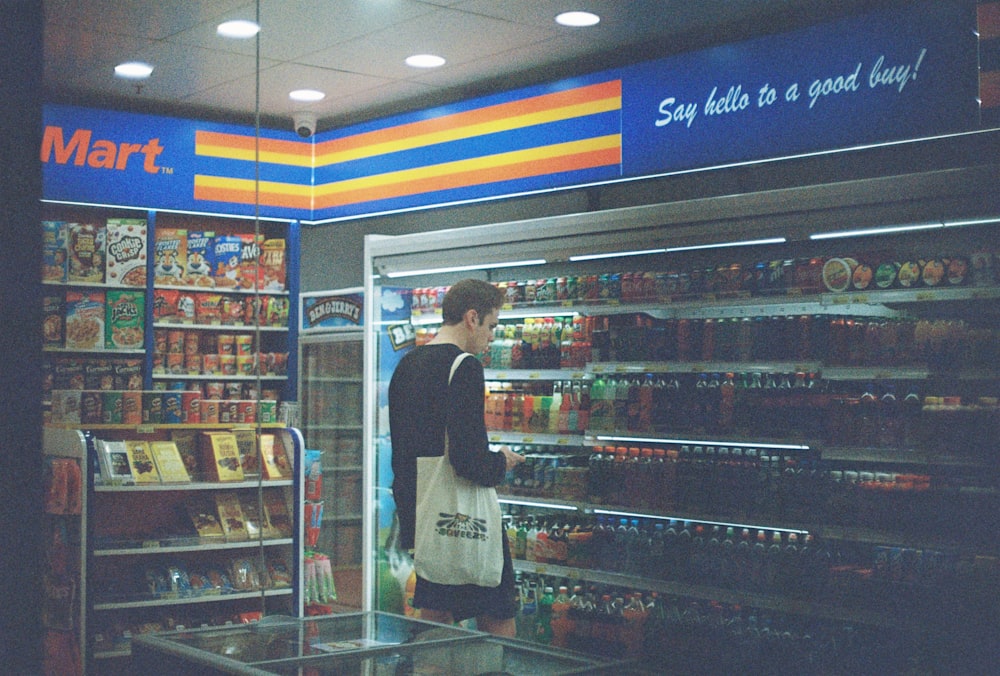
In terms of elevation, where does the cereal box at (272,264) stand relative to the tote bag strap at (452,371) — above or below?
above

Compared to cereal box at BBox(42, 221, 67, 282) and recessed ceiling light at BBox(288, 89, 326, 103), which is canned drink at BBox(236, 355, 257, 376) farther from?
recessed ceiling light at BBox(288, 89, 326, 103)

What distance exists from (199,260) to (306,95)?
56.3 inches

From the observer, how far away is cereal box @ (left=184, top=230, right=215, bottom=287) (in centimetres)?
787

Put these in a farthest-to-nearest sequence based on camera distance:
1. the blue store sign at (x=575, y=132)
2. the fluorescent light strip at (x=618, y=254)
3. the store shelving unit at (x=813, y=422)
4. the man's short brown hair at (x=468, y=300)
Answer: the fluorescent light strip at (x=618, y=254) → the blue store sign at (x=575, y=132) → the store shelving unit at (x=813, y=422) → the man's short brown hair at (x=468, y=300)

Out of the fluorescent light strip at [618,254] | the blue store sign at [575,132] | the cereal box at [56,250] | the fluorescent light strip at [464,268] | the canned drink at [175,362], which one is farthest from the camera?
the canned drink at [175,362]

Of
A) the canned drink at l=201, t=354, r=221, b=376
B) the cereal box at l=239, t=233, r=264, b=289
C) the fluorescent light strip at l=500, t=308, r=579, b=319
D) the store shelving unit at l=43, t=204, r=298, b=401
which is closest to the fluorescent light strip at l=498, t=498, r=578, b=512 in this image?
the fluorescent light strip at l=500, t=308, r=579, b=319

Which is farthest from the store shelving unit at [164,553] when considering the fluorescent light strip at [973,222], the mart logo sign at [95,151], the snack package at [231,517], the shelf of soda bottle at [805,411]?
the fluorescent light strip at [973,222]

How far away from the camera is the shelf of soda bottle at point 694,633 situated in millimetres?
4441

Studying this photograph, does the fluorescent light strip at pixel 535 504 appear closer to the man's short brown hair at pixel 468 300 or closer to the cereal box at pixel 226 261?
the man's short brown hair at pixel 468 300

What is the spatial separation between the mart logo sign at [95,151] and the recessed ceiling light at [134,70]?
0.60m

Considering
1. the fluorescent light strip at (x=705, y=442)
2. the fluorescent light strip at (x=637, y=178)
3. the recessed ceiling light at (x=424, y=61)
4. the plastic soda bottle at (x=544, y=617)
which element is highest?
the recessed ceiling light at (x=424, y=61)

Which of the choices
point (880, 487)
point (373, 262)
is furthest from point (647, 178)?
point (880, 487)

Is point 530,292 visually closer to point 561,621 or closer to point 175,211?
point 561,621

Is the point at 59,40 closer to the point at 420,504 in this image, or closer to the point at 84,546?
the point at 84,546
